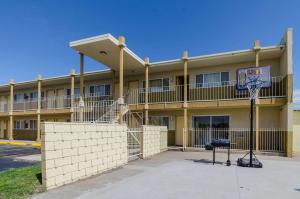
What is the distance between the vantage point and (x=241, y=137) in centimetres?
1417

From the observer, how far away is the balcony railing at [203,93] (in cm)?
1362

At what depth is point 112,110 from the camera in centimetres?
1312

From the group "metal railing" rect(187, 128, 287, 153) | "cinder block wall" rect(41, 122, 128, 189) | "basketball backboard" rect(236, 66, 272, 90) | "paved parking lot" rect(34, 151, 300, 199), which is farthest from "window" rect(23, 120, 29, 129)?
"basketball backboard" rect(236, 66, 272, 90)

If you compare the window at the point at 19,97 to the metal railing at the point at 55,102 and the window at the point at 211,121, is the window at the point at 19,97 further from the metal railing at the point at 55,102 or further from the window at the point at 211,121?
the window at the point at 211,121

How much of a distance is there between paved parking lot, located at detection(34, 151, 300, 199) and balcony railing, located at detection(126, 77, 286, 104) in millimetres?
6010

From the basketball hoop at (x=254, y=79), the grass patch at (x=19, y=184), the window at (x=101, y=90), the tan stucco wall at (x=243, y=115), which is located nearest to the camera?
the grass patch at (x=19, y=184)

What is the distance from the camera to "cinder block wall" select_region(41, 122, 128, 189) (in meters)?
5.72

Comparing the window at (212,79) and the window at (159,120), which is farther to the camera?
the window at (159,120)

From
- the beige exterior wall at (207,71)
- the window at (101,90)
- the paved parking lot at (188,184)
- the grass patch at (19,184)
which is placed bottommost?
the paved parking lot at (188,184)

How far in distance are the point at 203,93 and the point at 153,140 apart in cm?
545

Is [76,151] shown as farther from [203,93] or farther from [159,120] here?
[159,120]

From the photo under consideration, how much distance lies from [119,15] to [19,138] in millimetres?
16440

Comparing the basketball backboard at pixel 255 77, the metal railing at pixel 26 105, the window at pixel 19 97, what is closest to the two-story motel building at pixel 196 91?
the metal railing at pixel 26 105

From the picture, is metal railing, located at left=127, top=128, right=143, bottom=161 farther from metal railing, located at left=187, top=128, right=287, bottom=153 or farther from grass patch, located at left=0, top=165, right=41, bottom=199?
metal railing, located at left=187, top=128, right=287, bottom=153
